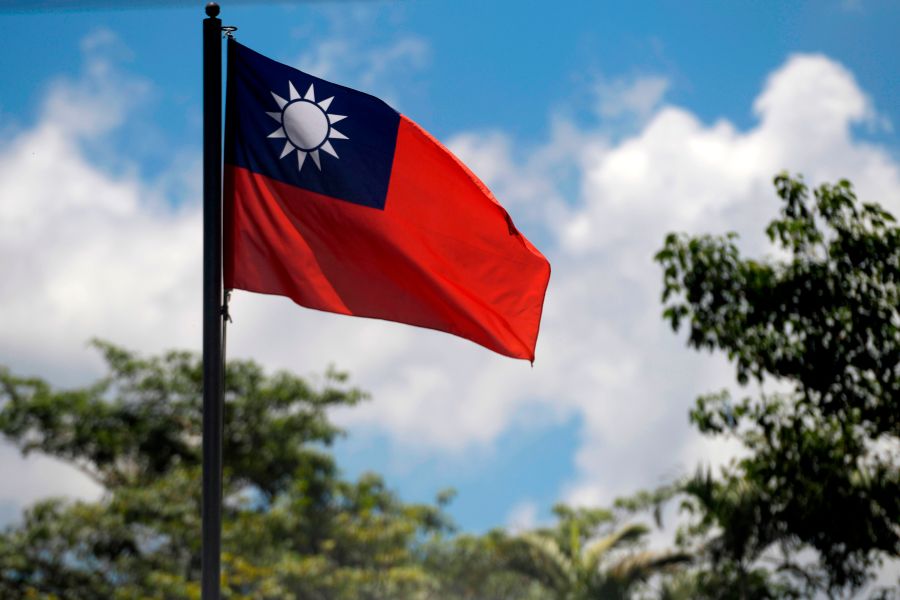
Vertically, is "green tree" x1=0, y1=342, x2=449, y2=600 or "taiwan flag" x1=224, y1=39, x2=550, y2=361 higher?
"green tree" x1=0, y1=342, x2=449, y2=600

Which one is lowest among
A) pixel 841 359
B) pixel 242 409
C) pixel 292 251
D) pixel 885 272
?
pixel 292 251

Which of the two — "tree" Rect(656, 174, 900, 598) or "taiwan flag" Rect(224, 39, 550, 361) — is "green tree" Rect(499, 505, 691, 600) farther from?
"taiwan flag" Rect(224, 39, 550, 361)

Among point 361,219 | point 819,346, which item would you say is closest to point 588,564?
point 819,346

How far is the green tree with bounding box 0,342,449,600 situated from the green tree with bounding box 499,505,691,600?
9.63ft

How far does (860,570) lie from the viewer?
1354 centimetres

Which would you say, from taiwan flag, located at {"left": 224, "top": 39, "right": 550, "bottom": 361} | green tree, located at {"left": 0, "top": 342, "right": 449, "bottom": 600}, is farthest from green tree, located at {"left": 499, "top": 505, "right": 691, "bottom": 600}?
taiwan flag, located at {"left": 224, "top": 39, "right": 550, "bottom": 361}

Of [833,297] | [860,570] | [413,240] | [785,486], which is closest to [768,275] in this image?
[833,297]

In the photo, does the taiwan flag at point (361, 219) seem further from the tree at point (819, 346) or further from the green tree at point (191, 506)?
the green tree at point (191, 506)

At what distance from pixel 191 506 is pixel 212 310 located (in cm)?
1724

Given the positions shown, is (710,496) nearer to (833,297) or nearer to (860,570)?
(860,570)

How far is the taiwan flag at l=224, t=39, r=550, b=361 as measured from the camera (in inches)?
165

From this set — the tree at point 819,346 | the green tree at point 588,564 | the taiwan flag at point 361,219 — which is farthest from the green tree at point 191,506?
the taiwan flag at point 361,219

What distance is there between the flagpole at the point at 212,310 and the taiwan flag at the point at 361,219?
0.91 ft

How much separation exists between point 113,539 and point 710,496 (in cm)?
1148
